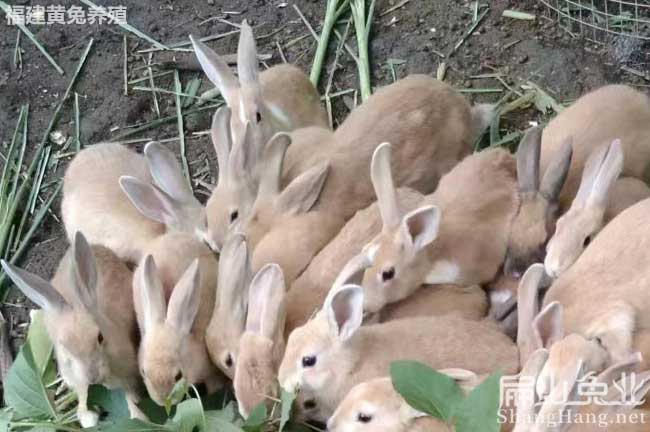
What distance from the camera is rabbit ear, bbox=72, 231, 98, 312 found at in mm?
3002

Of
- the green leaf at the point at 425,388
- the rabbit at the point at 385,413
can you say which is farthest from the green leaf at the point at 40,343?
the green leaf at the point at 425,388

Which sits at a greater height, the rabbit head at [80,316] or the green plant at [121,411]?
the rabbit head at [80,316]

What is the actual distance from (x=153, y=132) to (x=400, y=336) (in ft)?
6.58

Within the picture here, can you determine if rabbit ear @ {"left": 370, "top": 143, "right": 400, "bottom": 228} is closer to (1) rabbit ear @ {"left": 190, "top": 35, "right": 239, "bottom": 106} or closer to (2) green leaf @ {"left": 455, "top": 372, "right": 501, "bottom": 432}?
(2) green leaf @ {"left": 455, "top": 372, "right": 501, "bottom": 432}

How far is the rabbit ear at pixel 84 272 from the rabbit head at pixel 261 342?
0.53 meters

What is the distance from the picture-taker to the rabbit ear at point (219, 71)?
12.8 ft

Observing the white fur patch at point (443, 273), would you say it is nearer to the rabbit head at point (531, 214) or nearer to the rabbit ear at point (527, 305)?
the rabbit head at point (531, 214)

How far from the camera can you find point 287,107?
4012mm

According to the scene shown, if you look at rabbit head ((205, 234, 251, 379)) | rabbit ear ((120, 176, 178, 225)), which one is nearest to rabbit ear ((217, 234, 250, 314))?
rabbit head ((205, 234, 251, 379))

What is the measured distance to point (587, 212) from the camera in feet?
10.5

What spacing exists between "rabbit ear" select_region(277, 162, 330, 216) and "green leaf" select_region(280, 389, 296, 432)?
0.96 m

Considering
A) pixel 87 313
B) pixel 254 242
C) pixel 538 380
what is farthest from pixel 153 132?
pixel 538 380

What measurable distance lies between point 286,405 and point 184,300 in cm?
53

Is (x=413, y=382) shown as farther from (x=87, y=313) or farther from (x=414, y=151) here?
(x=414, y=151)
